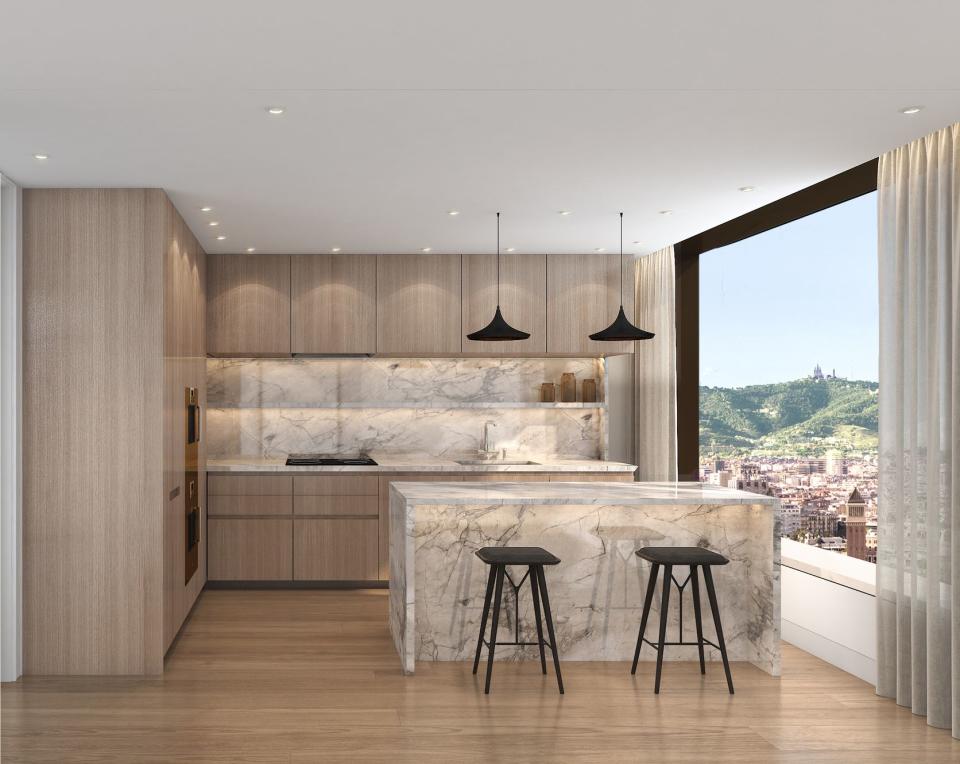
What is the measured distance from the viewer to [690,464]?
6.79m

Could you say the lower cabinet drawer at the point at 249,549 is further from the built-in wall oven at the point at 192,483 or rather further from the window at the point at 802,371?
the window at the point at 802,371

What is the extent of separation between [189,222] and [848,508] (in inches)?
166

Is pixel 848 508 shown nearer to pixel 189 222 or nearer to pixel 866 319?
pixel 866 319

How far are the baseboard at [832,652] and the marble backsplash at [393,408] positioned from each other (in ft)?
7.99

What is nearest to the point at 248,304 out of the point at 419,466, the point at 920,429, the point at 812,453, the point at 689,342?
the point at 419,466

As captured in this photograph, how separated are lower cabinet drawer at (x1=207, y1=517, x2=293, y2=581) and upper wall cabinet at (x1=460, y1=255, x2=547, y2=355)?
6.42ft

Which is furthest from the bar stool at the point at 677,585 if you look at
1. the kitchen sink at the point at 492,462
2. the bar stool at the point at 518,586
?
the kitchen sink at the point at 492,462

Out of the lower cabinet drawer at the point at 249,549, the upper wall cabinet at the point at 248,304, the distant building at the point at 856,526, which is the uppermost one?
the upper wall cabinet at the point at 248,304

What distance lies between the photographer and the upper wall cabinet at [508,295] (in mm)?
6887

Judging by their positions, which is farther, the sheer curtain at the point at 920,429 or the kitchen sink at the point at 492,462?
the kitchen sink at the point at 492,462

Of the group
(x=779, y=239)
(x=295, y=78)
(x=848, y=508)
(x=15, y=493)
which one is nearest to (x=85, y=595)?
(x=15, y=493)

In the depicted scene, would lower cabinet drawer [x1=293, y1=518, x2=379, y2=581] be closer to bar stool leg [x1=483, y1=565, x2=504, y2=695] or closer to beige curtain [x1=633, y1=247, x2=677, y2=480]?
beige curtain [x1=633, y1=247, x2=677, y2=480]

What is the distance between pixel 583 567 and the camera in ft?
15.9

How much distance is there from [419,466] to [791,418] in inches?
103
